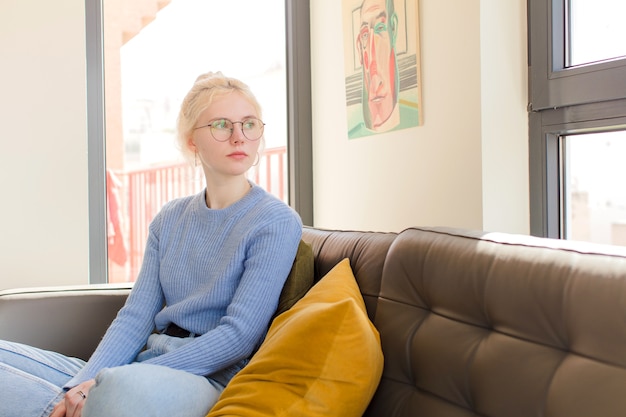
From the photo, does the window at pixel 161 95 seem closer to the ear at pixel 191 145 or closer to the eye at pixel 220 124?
the ear at pixel 191 145

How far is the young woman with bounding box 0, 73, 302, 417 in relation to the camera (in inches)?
61.2

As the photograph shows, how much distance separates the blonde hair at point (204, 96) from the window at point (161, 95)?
193 mm

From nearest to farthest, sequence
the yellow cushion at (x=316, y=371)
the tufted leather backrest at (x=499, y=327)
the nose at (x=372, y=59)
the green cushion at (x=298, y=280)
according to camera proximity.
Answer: the tufted leather backrest at (x=499, y=327)
the yellow cushion at (x=316, y=371)
the green cushion at (x=298, y=280)
the nose at (x=372, y=59)

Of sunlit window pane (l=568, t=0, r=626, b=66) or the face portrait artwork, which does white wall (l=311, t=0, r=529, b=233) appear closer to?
the face portrait artwork

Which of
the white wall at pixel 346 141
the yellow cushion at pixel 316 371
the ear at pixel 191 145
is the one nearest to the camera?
the yellow cushion at pixel 316 371

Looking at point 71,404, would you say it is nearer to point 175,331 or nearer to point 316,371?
point 175,331

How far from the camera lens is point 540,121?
6.63 ft

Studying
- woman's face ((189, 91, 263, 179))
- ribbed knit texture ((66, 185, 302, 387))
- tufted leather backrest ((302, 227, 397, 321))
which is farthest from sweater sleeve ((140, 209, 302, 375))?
woman's face ((189, 91, 263, 179))

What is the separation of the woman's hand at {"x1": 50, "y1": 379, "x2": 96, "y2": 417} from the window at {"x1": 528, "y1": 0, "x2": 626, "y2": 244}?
1277 millimetres

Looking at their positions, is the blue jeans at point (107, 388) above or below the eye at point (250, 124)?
below

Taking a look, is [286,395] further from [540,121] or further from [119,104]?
[119,104]

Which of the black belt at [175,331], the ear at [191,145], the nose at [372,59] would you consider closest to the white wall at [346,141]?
the nose at [372,59]

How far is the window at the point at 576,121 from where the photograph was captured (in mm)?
1854

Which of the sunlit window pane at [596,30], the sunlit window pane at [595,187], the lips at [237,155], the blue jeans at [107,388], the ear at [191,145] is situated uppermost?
the sunlit window pane at [596,30]
